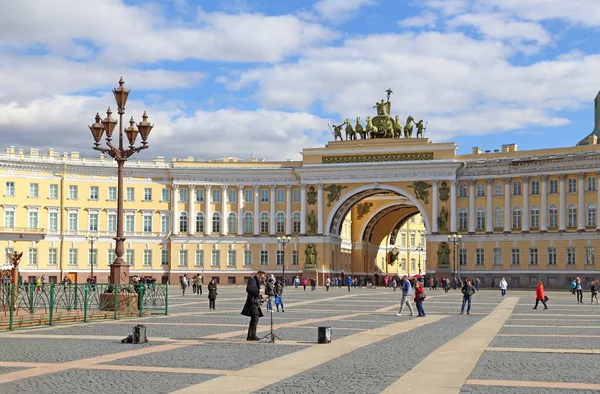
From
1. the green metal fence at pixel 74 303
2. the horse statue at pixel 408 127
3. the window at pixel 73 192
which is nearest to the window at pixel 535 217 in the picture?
the horse statue at pixel 408 127

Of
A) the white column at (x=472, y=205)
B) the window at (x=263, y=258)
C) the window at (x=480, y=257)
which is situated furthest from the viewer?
the window at (x=263, y=258)

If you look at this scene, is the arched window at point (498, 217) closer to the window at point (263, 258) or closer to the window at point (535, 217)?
the window at point (535, 217)

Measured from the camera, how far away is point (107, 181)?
92062 millimetres

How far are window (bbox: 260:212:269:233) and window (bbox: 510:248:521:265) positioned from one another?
995 inches

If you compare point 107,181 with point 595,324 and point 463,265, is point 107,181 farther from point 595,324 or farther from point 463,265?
point 595,324

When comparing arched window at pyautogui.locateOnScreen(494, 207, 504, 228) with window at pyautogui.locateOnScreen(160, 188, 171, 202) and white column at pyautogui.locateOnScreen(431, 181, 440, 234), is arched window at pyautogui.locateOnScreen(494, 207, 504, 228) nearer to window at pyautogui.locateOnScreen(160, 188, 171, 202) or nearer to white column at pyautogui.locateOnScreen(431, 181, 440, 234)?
white column at pyautogui.locateOnScreen(431, 181, 440, 234)

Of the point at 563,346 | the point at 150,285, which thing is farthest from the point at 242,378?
the point at 150,285

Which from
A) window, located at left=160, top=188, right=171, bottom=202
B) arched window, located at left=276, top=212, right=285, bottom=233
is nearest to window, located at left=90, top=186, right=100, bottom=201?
window, located at left=160, top=188, right=171, bottom=202

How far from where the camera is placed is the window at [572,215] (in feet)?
271

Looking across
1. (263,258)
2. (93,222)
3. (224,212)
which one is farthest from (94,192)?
(263,258)

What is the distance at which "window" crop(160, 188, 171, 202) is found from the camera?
94250 mm

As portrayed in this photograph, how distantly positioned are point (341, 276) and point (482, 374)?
264 feet

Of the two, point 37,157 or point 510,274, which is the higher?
point 37,157

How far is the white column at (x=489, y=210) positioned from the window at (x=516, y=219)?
211 cm
